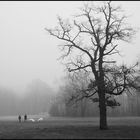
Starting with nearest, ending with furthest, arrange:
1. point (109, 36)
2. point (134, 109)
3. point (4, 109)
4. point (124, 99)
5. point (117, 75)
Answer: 1. point (117, 75)
2. point (109, 36)
3. point (134, 109)
4. point (124, 99)
5. point (4, 109)

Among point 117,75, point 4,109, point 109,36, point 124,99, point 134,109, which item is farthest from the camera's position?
point 4,109

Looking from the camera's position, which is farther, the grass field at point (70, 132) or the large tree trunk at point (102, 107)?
the large tree trunk at point (102, 107)

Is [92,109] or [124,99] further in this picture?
[124,99]

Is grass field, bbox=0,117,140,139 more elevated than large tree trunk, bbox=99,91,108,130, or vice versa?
large tree trunk, bbox=99,91,108,130

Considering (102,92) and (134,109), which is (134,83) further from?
(134,109)

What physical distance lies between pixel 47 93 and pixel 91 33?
14418 cm

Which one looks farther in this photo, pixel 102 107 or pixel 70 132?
pixel 102 107

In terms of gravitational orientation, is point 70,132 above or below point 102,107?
below

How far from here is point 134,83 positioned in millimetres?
39375

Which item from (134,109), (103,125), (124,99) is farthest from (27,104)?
(103,125)

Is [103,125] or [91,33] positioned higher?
[91,33]

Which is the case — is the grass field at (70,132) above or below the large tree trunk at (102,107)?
below

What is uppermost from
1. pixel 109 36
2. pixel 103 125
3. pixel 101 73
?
pixel 109 36

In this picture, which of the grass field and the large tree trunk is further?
the large tree trunk
